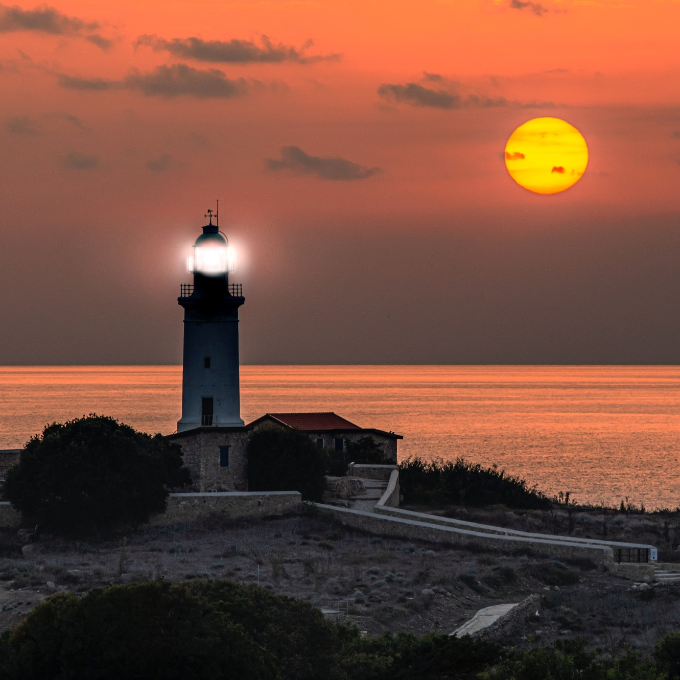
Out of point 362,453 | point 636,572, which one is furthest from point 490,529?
point 362,453

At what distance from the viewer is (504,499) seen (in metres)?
50.3

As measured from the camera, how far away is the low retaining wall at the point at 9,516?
126 ft

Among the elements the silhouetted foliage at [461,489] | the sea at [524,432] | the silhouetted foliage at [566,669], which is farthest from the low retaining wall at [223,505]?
the sea at [524,432]

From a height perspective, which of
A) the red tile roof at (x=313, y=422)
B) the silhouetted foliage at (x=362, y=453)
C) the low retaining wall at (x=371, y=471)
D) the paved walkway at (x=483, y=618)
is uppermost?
the red tile roof at (x=313, y=422)

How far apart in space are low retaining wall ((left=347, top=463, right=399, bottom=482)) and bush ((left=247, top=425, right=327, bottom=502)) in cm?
445

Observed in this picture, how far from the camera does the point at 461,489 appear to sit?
49625mm

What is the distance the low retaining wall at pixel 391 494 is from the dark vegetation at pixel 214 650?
2005 centimetres

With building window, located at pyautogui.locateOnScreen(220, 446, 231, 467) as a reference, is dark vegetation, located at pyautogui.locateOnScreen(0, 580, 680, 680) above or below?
below

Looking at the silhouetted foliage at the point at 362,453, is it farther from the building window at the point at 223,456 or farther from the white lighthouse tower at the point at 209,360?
the building window at the point at 223,456

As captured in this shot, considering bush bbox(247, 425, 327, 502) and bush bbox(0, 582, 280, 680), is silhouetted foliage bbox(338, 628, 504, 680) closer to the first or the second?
bush bbox(0, 582, 280, 680)

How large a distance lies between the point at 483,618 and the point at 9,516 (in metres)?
18.3

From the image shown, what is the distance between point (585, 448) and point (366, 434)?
59258 millimetres

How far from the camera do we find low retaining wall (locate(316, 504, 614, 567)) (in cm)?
3403

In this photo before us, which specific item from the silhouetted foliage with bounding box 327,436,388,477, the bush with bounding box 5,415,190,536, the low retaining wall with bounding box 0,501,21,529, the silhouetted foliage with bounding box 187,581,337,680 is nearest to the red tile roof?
the silhouetted foliage with bounding box 327,436,388,477
